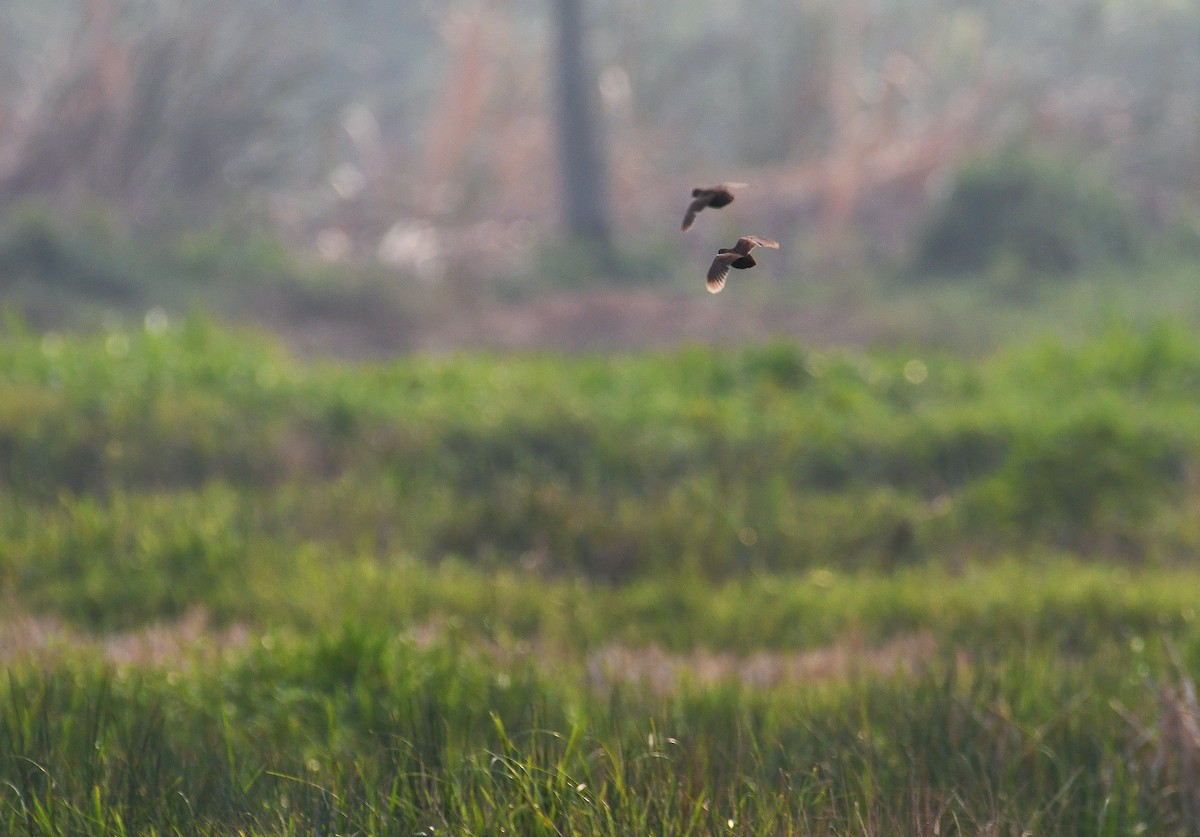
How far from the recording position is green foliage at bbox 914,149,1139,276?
14641 mm

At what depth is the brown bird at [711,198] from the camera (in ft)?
8.05

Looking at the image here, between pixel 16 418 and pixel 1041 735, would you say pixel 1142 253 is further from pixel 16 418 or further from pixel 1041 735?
pixel 1041 735

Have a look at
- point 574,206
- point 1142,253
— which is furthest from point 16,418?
point 1142,253

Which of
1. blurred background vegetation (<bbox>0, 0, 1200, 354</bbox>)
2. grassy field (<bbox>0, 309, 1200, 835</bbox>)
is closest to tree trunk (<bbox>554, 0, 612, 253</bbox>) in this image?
blurred background vegetation (<bbox>0, 0, 1200, 354</bbox>)

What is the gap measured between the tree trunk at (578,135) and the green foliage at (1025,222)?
355 centimetres

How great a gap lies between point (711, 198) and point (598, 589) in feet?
12.3

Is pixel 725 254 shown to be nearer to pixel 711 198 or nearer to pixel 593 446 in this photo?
pixel 711 198

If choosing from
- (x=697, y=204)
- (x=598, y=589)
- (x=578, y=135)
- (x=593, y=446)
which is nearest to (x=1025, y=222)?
(x=578, y=135)

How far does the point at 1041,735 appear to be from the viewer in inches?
142

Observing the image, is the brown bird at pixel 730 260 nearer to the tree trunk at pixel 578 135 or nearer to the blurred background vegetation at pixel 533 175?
the blurred background vegetation at pixel 533 175

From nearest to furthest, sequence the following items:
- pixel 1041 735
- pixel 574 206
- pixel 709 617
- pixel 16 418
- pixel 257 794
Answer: pixel 257 794 → pixel 1041 735 → pixel 709 617 → pixel 16 418 → pixel 574 206

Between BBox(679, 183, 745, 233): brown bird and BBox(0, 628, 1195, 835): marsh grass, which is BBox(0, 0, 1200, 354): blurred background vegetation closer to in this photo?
BBox(0, 628, 1195, 835): marsh grass

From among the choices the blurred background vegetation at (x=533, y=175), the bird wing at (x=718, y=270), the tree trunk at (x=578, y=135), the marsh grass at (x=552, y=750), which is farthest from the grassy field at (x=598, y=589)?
the tree trunk at (x=578, y=135)

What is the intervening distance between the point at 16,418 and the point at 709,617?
11.9 ft
